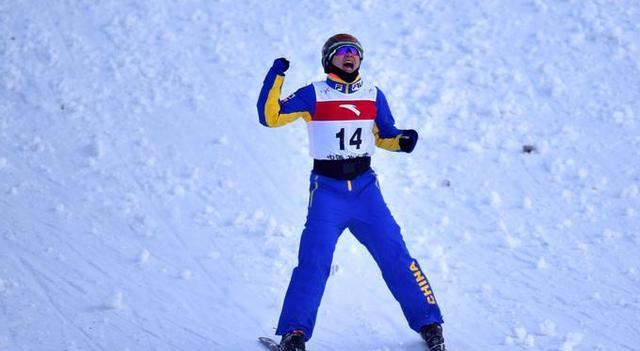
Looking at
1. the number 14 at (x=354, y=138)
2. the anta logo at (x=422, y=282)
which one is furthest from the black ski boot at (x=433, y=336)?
the number 14 at (x=354, y=138)

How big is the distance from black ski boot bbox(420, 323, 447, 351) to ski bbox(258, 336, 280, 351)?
880 mm

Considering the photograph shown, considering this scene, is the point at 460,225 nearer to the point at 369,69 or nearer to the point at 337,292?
the point at 337,292

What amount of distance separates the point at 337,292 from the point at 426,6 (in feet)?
18.0

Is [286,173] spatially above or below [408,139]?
above

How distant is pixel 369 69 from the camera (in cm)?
922

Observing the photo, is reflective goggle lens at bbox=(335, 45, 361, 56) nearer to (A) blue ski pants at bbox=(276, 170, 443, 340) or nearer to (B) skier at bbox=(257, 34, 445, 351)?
(B) skier at bbox=(257, 34, 445, 351)

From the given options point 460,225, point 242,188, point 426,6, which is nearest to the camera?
point 460,225

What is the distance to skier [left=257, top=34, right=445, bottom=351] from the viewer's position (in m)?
4.84

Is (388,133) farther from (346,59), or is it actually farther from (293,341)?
(293,341)

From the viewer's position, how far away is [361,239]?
5.02 m

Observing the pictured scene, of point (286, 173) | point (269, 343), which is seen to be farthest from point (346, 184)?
point (286, 173)

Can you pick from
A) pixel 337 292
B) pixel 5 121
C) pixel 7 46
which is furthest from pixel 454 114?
pixel 7 46

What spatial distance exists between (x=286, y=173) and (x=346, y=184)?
2.69 meters

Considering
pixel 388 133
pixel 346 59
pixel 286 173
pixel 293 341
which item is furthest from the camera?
pixel 286 173
